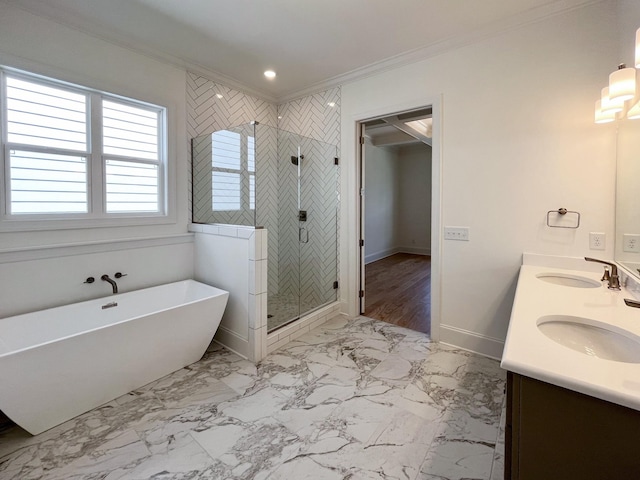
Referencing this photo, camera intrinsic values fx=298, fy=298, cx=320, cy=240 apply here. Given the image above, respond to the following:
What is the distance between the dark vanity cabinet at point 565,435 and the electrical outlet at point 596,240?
1813mm

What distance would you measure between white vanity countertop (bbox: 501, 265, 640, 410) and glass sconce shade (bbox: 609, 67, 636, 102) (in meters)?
1.03

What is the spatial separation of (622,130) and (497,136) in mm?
749

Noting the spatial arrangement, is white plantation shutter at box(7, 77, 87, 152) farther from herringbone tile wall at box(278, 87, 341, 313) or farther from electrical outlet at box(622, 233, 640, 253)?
electrical outlet at box(622, 233, 640, 253)

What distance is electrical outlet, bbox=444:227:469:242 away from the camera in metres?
2.67

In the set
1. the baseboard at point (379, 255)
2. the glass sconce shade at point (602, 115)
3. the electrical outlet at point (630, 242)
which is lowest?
the baseboard at point (379, 255)

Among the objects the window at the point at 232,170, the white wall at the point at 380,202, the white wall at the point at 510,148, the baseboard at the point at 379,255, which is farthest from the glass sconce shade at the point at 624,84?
the baseboard at the point at 379,255

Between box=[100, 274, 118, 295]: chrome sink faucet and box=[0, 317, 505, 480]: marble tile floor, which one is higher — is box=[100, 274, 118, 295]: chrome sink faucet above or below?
above

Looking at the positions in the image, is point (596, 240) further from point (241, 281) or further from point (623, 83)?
point (241, 281)

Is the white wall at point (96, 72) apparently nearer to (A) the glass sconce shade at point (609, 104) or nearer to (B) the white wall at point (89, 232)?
(B) the white wall at point (89, 232)

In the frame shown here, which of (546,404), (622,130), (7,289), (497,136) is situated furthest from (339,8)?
(7,289)

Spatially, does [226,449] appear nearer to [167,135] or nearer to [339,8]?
[167,135]

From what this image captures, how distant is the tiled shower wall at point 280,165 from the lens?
11.2 ft

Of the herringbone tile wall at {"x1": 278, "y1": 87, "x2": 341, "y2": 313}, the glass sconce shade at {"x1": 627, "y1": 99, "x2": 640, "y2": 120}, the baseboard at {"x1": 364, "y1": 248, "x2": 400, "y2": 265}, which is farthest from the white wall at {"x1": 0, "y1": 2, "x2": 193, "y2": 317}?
the baseboard at {"x1": 364, "y1": 248, "x2": 400, "y2": 265}

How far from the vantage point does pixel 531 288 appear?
1653mm
